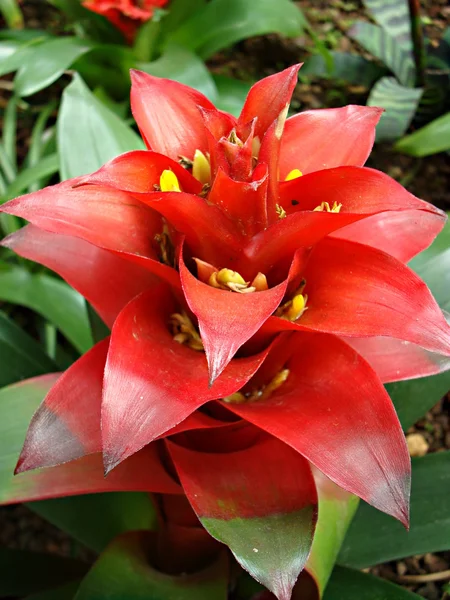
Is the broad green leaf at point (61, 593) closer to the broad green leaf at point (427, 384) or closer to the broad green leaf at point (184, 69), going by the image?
the broad green leaf at point (427, 384)

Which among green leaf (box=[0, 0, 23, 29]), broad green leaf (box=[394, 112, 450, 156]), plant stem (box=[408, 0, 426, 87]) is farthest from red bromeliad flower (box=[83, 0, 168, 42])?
broad green leaf (box=[394, 112, 450, 156])

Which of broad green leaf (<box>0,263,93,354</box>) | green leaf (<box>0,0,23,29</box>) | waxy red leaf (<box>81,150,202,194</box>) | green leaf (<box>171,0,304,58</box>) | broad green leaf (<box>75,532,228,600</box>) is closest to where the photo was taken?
waxy red leaf (<box>81,150,202,194</box>)

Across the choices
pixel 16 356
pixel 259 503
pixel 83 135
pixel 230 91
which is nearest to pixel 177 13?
pixel 230 91

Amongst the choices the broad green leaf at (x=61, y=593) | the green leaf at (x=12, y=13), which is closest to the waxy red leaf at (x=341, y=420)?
the broad green leaf at (x=61, y=593)

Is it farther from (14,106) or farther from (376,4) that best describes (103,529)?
(376,4)

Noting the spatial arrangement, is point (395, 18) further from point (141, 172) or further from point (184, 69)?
point (141, 172)

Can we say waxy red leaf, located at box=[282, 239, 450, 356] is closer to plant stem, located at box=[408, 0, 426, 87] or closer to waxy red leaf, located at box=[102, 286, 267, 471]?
waxy red leaf, located at box=[102, 286, 267, 471]
